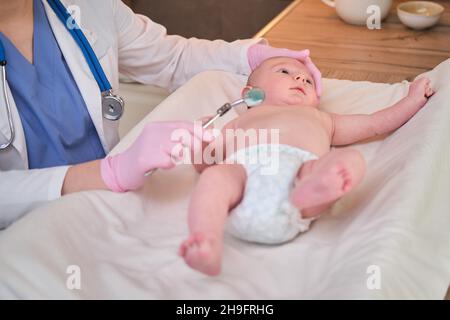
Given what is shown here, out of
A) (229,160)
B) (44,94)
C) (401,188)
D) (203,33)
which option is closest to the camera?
(401,188)

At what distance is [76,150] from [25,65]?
171 mm

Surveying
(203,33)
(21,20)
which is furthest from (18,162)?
(203,33)

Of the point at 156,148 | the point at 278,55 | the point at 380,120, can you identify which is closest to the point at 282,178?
the point at 156,148

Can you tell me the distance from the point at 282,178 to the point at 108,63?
464 millimetres

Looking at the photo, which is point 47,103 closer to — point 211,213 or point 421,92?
point 211,213

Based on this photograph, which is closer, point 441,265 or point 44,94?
point 441,265

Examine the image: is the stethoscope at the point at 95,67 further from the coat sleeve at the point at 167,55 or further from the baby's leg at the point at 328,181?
the baby's leg at the point at 328,181

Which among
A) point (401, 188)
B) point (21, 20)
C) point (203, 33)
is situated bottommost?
point (203, 33)

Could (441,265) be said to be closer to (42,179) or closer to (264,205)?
(264,205)

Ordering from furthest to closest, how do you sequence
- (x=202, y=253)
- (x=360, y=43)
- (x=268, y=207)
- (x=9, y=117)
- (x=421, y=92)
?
1. (x=360, y=43)
2. (x=421, y=92)
3. (x=9, y=117)
4. (x=268, y=207)
5. (x=202, y=253)

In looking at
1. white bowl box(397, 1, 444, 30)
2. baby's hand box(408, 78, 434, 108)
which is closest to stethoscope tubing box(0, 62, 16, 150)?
baby's hand box(408, 78, 434, 108)

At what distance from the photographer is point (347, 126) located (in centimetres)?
93

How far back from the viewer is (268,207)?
70 centimetres
